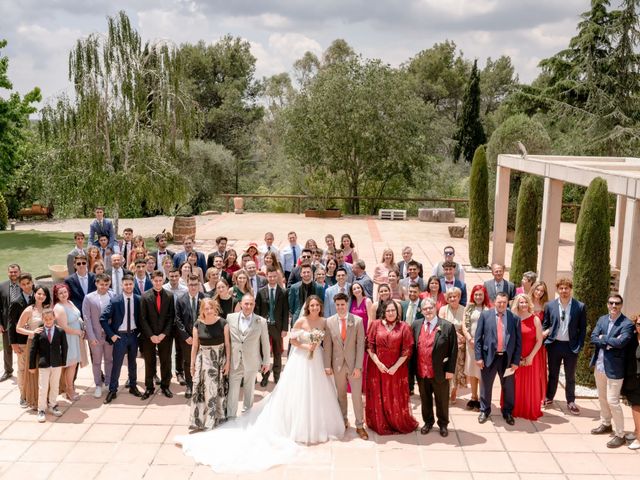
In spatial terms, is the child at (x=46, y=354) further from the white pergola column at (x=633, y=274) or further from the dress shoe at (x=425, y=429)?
the white pergola column at (x=633, y=274)

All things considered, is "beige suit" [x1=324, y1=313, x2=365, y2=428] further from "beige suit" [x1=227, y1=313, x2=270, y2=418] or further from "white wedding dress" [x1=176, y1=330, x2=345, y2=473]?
"beige suit" [x1=227, y1=313, x2=270, y2=418]

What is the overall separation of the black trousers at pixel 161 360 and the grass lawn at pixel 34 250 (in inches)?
347

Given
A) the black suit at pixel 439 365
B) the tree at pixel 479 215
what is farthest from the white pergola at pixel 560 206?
the black suit at pixel 439 365

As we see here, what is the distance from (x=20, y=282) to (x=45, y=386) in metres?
1.48

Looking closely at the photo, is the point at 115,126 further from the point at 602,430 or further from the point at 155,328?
the point at 602,430

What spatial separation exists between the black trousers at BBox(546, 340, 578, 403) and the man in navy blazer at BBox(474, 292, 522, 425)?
747 millimetres

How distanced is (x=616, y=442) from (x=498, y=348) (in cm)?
150

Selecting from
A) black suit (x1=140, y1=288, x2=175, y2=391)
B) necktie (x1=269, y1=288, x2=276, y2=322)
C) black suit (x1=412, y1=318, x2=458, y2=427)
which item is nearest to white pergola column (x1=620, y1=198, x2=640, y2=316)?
black suit (x1=412, y1=318, x2=458, y2=427)

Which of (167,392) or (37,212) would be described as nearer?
(167,392)

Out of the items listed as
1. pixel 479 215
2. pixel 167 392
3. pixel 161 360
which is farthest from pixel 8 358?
pixel 479 215

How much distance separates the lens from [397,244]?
20203mm

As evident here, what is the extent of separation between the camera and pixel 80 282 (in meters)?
8.94

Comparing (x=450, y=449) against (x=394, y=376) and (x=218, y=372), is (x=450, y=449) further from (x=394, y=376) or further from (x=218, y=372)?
(x=218, y=372)

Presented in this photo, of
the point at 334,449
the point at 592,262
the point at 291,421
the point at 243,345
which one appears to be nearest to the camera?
the point at 334,449
